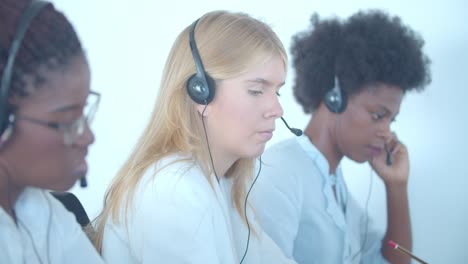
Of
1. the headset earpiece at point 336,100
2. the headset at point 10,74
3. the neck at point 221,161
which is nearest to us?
the headset at point 10,74

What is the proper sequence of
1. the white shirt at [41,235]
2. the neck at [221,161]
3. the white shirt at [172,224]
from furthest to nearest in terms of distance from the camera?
the neck at [221,161], the white shirt at [172,224], the white shirt at [41,235]

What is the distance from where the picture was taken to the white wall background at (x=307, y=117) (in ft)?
4.39

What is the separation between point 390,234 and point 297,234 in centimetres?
35

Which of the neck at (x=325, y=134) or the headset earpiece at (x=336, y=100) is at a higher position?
the headset earpiece at (x=336, y=100)

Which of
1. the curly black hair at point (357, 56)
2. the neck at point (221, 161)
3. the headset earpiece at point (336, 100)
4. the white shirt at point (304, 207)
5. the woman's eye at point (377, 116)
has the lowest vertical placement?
the white shirt at point (304, 207)

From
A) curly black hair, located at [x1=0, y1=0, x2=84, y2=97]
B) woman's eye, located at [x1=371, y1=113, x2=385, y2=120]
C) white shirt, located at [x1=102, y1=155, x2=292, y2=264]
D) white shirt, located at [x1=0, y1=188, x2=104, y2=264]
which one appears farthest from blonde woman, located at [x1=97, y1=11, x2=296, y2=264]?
woman's eye, located at [x1=371, y1=113, x2=385, y2=120]

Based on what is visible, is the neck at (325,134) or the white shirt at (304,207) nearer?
the white shirt at (304,207)

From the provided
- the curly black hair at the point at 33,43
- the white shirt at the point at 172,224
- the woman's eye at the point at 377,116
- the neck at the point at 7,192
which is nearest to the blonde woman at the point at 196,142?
the white shirt at the point at 172,224

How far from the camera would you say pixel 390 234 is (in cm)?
147

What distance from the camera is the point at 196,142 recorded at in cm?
99

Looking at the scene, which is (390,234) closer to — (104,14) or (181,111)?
(181,111)

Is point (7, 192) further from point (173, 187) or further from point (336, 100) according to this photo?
point (336, 100)

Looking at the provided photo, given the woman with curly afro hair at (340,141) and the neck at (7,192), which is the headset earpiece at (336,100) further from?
the neck at (7,192)

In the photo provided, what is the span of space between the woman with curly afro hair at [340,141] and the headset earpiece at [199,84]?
1.21ft
